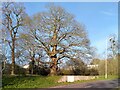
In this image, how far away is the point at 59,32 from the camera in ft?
136

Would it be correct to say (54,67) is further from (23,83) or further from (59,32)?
(23,83)

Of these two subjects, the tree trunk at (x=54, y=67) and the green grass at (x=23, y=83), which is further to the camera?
the tree trunk at (x=54, y=67)

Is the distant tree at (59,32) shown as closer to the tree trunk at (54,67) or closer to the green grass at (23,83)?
the tree trunk at (54,67)

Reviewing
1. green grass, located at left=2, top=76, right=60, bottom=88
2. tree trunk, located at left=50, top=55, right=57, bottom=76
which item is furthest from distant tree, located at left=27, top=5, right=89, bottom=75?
green grass, located at left=2, top=76, right=60, bottom=88

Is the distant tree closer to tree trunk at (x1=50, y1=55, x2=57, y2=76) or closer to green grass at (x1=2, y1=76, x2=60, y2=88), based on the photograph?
tree trunk at (x1=50, y1=55, x2=57, y2=76)

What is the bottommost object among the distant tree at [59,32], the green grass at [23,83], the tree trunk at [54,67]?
the green grass at [23,83]

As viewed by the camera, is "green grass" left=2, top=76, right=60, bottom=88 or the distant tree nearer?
"green grass" left=2, top=76, right=60, bottom=88

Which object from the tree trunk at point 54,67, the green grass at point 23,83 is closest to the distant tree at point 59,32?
the tree trunk at point 54,67

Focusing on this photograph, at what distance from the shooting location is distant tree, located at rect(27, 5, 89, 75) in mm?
40438

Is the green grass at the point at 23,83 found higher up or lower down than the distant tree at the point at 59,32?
lower down

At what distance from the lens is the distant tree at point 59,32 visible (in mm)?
40438

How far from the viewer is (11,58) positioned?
3800 centimetres

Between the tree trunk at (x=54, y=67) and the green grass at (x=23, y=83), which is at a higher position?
the tree trunk at (x=54, y=67)

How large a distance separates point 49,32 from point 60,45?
2.61 meters
